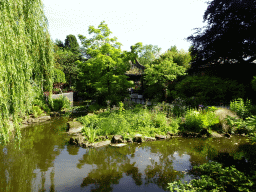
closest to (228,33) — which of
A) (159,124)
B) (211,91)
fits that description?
(211,91)

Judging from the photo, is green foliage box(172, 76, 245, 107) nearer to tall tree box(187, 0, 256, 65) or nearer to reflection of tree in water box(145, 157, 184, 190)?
tall tree box(187, 0, 256, 65)

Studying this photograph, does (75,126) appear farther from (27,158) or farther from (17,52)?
(17,52)

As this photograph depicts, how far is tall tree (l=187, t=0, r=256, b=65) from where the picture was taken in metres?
13.6

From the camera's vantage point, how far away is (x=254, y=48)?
13.9m

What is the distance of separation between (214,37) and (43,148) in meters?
16.0

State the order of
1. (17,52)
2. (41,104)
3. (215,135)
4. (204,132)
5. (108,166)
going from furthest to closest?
(41,104) < (204,132) < (215,135) < (108,166) < (17,52)

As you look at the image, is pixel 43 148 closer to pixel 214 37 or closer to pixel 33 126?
pixel 33 126

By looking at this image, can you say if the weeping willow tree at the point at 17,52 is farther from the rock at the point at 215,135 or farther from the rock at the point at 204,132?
the rock at the point at 215,135

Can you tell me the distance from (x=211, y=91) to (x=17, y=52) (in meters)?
12.3

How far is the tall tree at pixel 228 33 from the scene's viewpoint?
13602mm

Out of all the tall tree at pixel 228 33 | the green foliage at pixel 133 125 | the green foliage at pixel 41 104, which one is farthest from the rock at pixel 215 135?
the green foliage at pixel 41 104

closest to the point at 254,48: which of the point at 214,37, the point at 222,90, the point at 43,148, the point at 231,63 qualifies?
the point at 231,63

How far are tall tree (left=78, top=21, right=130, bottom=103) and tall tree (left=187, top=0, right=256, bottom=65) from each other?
28.9ft

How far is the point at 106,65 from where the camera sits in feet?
36.8
